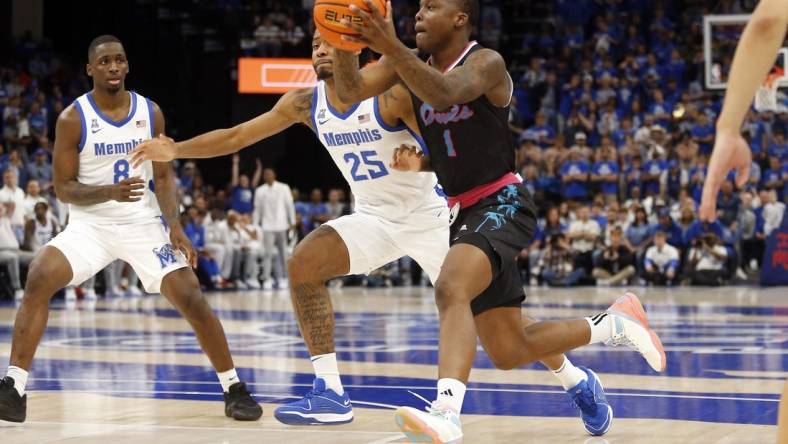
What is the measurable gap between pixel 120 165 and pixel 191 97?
1947cm

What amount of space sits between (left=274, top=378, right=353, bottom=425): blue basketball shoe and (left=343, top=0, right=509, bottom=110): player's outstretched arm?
5.90 feet

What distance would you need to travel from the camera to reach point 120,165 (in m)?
6.54

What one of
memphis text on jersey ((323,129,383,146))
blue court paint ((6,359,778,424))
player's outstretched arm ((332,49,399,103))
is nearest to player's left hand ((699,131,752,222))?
player's outstretched arm ((332,49,399,103))

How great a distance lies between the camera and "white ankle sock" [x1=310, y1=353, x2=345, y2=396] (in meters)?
5.93

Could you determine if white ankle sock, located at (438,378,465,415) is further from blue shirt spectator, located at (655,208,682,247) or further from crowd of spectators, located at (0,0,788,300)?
blue shirt spectator, located at (655,208,682,247)

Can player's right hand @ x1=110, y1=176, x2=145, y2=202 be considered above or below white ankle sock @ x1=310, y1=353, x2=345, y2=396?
above

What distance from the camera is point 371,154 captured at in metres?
5.99

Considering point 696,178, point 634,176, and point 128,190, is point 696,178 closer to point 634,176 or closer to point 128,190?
point 634,176

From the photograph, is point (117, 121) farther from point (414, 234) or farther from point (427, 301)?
point (427, 301)

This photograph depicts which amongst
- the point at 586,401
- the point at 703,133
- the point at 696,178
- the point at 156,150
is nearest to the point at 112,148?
the point at 156,150

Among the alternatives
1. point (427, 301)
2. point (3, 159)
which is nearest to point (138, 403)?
point (427, 301)

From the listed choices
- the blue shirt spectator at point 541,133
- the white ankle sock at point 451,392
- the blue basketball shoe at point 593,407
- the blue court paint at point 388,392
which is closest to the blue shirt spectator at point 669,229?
the blue shirt spectator at point 541,133

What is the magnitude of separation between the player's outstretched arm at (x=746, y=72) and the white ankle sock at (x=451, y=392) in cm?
200

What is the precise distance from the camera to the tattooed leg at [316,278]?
19.6 ft
